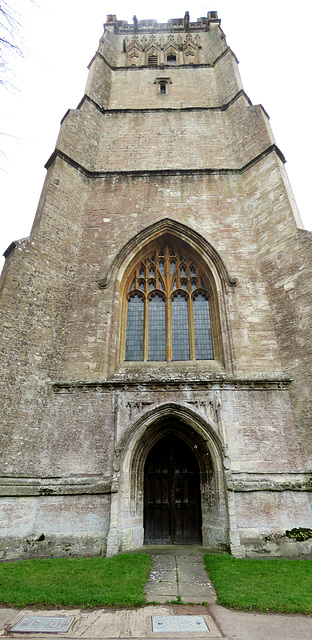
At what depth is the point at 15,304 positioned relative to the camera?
814cm

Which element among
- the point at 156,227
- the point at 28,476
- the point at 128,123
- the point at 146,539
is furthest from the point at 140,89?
the point at 146,539

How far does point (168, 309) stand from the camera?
32.8ft

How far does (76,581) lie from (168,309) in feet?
22.1

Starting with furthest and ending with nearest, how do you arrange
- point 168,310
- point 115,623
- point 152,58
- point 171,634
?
point 152,58
point 168,310
point 115,623
point 171,634

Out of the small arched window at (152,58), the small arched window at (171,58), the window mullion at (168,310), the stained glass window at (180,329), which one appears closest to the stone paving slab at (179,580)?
the window mullion at (168,310)

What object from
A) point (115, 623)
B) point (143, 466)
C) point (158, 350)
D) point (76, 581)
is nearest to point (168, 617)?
point (115, 623)

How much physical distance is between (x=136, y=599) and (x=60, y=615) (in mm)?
947

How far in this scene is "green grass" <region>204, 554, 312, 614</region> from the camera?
420 cm

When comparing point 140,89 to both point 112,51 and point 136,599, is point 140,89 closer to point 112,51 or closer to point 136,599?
point 112,51

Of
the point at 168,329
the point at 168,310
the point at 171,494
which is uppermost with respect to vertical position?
the point at 168,310

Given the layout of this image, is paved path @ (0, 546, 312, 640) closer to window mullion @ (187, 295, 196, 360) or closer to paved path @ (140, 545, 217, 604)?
paved path @ (140, 545, 217, 604)

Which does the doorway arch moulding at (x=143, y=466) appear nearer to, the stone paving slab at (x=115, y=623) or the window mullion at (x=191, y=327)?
the window mullion at (x=191, y=327)

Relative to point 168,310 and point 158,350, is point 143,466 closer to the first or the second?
point 158,350

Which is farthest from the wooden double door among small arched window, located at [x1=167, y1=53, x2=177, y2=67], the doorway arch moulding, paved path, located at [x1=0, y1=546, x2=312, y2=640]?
small arched window, located at [x1=167, y1=53, x2=177, y2=67]
